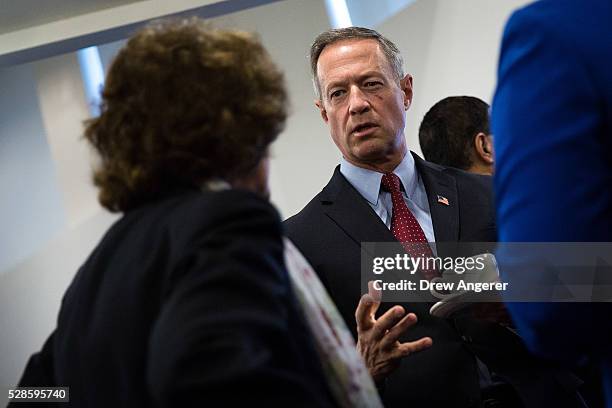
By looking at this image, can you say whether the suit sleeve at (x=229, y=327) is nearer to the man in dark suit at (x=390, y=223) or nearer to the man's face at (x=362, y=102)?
the man in dark suit at (x=390, y=223)

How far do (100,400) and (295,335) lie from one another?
283 mm

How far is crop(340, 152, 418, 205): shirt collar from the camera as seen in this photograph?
2667 mm

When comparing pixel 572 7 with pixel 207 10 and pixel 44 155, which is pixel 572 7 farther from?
pixel 44 155

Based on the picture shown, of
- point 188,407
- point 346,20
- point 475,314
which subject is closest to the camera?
point 188,407

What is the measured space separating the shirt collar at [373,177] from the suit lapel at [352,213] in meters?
0.03

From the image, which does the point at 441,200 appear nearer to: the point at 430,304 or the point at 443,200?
the point at 443,200

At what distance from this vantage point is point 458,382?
230 centimetres

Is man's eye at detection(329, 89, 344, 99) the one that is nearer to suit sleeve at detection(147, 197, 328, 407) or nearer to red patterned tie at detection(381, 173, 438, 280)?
red patterned tie at detection(381, 173, 438, 280)

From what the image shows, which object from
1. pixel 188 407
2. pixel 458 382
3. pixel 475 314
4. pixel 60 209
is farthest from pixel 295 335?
pixel 60 209

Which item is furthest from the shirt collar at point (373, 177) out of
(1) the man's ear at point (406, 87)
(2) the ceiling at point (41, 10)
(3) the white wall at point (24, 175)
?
(3) the white wall at point (24, 175)

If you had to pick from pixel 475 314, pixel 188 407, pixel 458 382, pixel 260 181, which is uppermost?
pixel 260 181

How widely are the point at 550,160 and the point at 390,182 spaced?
4.81 ft

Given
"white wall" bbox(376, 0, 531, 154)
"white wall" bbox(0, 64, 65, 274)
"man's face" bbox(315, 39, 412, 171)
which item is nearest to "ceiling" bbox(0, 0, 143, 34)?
"white wall" bbox(0, 64, 65, 274)

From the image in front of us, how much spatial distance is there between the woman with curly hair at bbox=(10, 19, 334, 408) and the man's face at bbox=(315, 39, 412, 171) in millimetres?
1476
